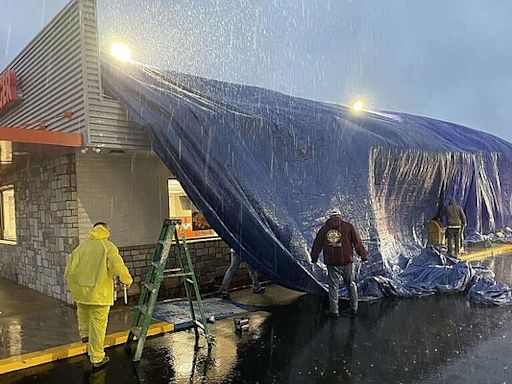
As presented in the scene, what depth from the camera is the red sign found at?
10.7m

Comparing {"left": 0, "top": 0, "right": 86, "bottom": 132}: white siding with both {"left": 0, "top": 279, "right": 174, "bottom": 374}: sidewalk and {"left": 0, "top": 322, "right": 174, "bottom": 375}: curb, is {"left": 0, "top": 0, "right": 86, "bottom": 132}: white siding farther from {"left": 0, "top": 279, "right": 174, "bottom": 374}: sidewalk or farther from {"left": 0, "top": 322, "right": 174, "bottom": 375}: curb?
{"left": 0, "top": 322, "right": 174, "bottom": 375}: curb

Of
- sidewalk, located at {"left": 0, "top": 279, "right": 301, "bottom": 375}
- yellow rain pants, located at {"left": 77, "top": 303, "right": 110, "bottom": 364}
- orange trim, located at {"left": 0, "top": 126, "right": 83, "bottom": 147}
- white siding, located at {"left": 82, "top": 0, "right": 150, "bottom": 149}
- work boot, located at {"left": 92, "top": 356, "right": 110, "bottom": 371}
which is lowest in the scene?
work boot, located at {"left": 92, "top": 356, "right": 110, "bottom": 371}

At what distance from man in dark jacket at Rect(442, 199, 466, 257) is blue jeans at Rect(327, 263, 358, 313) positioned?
5.64 metres

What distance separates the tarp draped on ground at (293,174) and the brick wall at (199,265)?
2.00m

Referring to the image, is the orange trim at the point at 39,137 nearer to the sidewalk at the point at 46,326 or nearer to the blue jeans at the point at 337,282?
the sidewalk at the point at 46,326

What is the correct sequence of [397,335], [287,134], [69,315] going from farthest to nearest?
[287,134] < [69,315] < [397,335]

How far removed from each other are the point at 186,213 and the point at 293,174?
262 centimetres

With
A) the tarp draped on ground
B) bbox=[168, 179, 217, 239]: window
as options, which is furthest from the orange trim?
bbox=[168, 179, 217, 239]: window

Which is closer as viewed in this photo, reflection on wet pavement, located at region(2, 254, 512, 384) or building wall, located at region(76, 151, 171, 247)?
reflection on wet pavement, located at region(2, 254, 512, 384)

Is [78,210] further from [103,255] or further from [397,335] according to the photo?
[397,335]

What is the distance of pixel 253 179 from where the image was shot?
780 centimetres

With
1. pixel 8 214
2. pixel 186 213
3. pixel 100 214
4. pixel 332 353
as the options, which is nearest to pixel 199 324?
pixel 332 353

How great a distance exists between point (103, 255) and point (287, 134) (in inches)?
175

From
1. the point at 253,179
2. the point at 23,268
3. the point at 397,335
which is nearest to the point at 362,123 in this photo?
the point at 253,179
